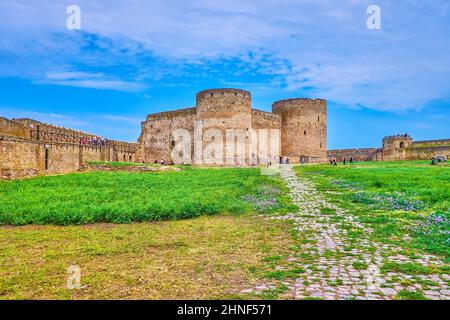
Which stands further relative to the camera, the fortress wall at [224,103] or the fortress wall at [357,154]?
the fortress wall at [357,154]

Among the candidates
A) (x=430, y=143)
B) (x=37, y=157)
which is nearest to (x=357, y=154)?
(x=430, y=143)

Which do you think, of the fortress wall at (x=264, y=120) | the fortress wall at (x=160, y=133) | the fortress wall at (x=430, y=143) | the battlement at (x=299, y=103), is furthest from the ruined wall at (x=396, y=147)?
the fortress wall at (x=160, y=133)

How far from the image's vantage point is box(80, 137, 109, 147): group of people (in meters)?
33.1

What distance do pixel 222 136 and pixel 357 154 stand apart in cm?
2610

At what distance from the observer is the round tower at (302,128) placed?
50.5m

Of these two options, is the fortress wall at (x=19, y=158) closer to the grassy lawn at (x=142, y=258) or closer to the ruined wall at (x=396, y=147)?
the grassy lawn at (x=142, y=258)

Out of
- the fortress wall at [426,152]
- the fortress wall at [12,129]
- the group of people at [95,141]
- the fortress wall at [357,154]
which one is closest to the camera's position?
the fortress wall at [12,129]

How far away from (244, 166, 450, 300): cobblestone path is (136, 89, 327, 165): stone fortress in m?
31.6

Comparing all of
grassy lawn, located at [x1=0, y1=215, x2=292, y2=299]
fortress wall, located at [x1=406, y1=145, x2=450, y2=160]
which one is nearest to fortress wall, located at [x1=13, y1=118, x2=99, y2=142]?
grassy lawn, located at [x1=0, y1=215, x2=292, y2=299]

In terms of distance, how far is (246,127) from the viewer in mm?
41156

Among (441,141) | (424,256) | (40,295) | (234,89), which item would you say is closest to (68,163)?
(234,89)

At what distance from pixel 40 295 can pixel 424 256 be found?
257 inches

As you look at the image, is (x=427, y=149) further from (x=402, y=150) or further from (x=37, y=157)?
(x=37, y=157)

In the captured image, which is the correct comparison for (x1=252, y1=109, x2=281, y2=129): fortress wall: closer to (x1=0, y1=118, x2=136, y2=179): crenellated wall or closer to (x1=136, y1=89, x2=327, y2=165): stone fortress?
(x1=136, y1=89, x2=327, y2=165): stone fortress
